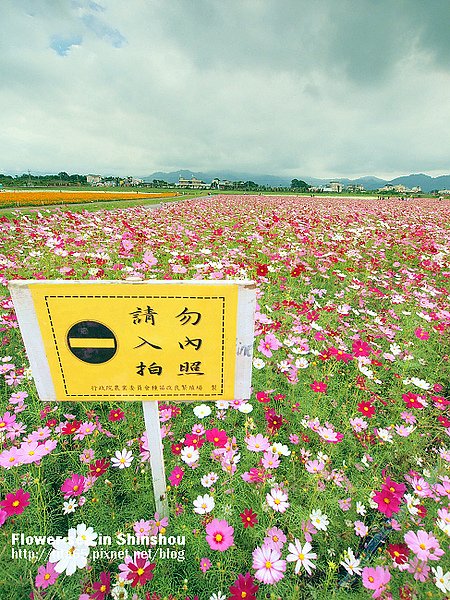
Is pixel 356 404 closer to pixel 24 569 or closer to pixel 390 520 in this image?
pixel 390 520

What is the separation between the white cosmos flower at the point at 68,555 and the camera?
1036mm

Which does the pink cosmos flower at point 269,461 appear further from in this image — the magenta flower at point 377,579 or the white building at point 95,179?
the white building at point 95,179

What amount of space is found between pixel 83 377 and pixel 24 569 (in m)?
0.88

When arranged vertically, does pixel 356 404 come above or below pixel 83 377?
below

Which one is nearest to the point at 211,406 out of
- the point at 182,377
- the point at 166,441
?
the point at 166,441

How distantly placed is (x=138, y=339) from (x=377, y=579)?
125 cm

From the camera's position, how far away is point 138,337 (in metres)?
1.08

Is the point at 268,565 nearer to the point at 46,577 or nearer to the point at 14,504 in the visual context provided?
the point at 46,577

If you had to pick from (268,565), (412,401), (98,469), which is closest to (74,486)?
(98,469)

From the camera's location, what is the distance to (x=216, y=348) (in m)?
1.11

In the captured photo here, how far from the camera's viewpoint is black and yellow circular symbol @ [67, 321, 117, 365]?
3.51 feet

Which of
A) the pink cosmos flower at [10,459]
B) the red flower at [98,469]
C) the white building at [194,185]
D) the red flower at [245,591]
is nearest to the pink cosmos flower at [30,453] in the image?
the pink cosmos flower at [10,459]

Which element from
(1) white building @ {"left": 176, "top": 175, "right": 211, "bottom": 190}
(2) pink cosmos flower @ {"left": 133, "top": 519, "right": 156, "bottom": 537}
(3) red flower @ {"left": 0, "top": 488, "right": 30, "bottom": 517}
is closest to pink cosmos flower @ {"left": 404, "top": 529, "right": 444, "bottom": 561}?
(2) pink cosmos flower @ {"left": 133, "top": 519, "right": 156, "bottom": 537}

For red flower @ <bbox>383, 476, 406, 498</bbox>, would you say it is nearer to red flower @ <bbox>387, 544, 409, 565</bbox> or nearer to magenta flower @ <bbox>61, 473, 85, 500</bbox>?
red flower @ <bbox>387, 544, 409, 565</bbox>
